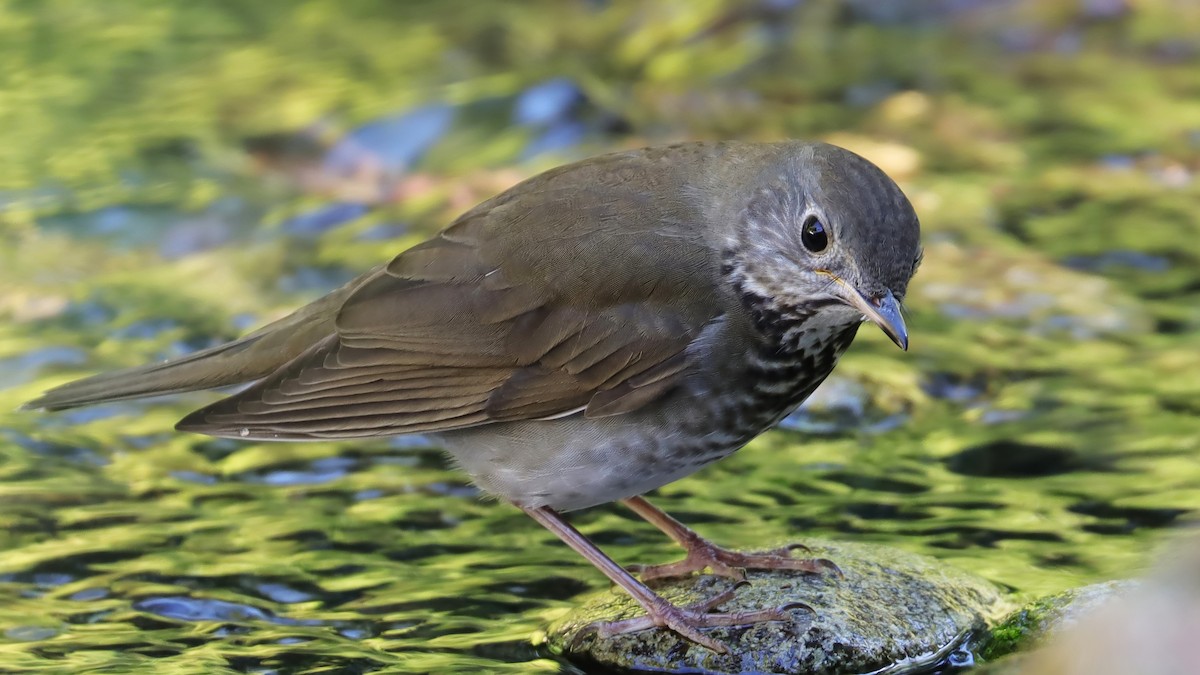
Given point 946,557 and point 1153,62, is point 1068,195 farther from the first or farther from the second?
point 946,557

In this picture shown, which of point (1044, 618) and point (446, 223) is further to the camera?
point (446, 223)

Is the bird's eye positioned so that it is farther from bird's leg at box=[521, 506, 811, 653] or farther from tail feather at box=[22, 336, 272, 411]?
tail feather at box=[22, 336, 272, 411]

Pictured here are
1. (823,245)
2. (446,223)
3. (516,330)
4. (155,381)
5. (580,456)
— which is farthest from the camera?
(446,223)

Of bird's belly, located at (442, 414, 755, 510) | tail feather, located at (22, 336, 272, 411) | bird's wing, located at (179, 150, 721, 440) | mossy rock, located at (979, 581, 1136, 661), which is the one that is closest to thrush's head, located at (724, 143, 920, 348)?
bird's wing, located at (179, 150, 721, 440)

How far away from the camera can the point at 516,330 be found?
5602 mm

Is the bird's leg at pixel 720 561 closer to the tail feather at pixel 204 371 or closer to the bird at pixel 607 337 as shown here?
the bird at pixel 607 337

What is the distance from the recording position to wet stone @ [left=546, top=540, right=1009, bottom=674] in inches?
206

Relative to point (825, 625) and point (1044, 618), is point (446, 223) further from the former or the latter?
point (1044, 618)

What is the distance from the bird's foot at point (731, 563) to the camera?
560 centimetres

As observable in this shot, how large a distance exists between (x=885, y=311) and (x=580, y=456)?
117 centimetres

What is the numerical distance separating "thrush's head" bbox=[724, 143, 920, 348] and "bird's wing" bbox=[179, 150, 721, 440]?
0.62ft

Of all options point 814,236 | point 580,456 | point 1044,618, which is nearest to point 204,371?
point 580,456

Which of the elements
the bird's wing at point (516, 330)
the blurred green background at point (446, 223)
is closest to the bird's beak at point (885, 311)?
the bird's wing at point (516, 330)

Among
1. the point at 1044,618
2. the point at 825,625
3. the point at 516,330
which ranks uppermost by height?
the point at 516,330
